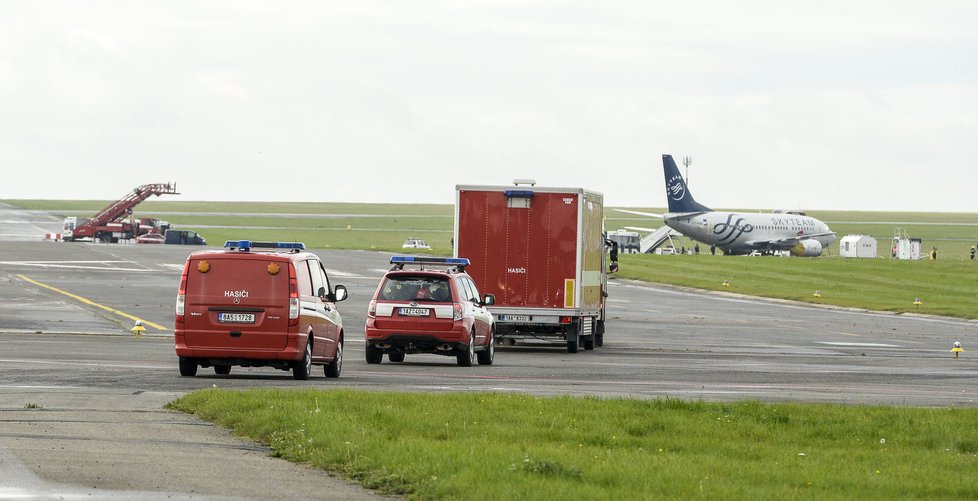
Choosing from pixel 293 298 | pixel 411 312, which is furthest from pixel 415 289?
pixel 293 298

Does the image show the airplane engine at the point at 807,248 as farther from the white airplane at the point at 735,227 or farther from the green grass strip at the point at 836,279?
the green grass strip at the point at 836,279

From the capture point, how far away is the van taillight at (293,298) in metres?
21.4

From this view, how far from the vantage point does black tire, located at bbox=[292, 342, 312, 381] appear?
21781mm

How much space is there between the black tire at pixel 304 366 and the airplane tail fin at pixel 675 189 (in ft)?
298

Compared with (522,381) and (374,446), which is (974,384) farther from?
(374,446)

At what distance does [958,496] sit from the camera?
37.3ft

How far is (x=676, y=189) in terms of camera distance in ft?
368

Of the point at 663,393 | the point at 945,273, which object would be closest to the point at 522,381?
the point at 663,393

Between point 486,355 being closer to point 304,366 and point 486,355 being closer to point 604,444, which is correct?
point 304,366

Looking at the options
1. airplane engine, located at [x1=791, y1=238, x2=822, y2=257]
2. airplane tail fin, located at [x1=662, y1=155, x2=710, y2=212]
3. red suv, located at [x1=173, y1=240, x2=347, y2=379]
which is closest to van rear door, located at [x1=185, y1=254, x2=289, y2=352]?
red suv, located at [x1=173, y1=240, x2=347, y2=379]

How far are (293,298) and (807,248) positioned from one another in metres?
95.8

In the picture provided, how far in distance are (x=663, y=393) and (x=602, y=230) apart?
48.3 ft

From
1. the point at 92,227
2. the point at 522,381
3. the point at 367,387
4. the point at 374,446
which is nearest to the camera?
the point at 374,446

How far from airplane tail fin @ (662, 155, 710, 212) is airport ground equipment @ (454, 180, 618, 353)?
262 feet
